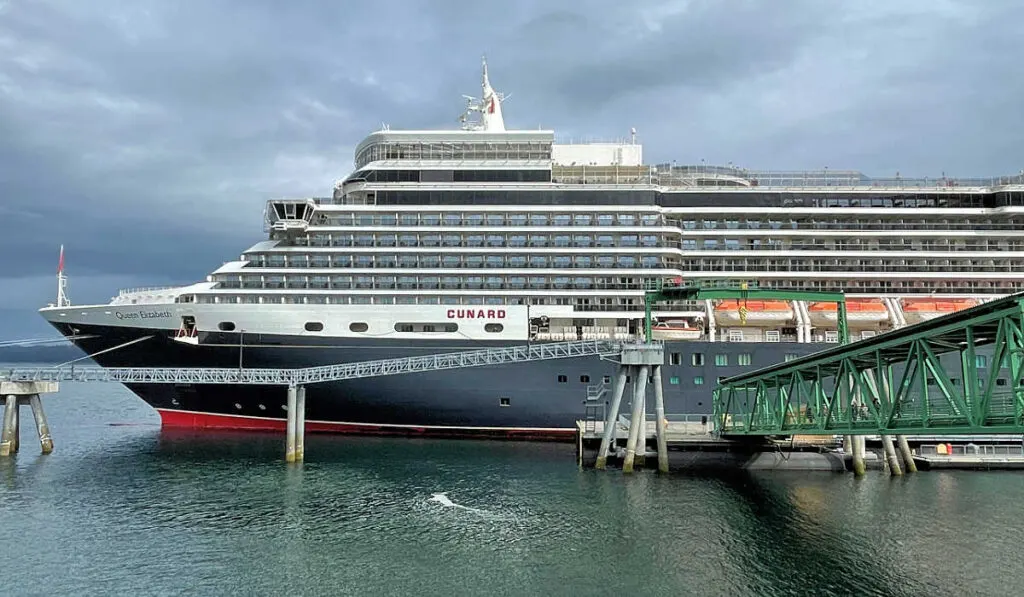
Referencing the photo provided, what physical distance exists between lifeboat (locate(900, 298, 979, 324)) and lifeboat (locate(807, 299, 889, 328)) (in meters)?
1.35

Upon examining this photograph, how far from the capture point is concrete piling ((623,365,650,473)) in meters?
31.7

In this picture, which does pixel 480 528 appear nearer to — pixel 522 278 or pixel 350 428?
pixel 350 428

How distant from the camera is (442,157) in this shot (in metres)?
43.2

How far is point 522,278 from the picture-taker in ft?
131

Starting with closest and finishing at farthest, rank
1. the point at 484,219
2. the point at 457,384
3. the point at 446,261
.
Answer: the point at 457,384, the point at 446,261, the point at 484,219

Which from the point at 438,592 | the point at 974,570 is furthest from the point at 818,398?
the point at 438,592

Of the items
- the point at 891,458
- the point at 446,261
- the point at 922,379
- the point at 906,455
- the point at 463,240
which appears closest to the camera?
the point at 922,379

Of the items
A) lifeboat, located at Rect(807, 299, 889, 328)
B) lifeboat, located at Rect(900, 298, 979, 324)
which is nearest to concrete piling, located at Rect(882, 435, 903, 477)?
lifeboat, located at Rect(807, 299, 889, 328)

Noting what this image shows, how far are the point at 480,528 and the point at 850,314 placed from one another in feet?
86.7

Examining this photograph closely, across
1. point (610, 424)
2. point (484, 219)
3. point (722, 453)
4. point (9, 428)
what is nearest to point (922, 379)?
point (610, 424)

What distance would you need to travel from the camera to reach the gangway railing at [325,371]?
116 ft

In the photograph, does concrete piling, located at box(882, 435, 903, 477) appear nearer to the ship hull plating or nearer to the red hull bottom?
the ship hull plating

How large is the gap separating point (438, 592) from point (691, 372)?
914 inches

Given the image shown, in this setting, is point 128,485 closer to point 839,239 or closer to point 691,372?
point 691,372
